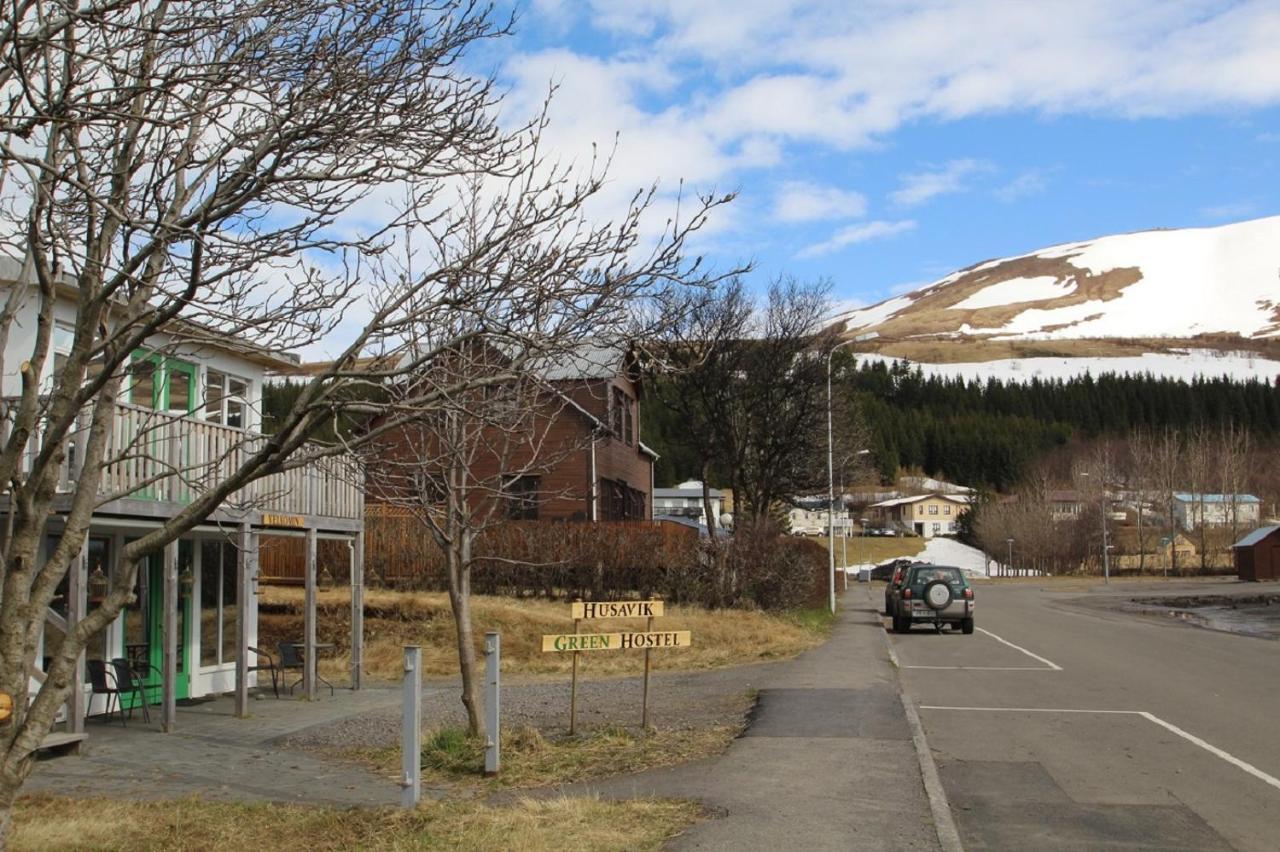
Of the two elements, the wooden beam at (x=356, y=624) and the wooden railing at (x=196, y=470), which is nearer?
the wooden railing at (x=196, y=470)

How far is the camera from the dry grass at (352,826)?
754cm

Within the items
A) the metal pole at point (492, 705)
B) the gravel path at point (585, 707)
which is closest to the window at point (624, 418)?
the gravel path at point (585, 707)

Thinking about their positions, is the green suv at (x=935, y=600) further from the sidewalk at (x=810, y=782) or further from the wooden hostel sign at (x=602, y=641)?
the wooden hostel sign at (x=602, y=641)

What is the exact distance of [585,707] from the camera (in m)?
14.9

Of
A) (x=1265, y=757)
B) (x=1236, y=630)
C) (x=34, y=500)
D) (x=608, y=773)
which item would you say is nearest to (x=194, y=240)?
(x=34, y=500)

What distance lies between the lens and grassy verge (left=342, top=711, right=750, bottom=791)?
397 inches

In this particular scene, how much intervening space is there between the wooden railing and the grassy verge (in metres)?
2.49

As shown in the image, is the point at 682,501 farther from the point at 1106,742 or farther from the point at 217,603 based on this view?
the point at 1106,742

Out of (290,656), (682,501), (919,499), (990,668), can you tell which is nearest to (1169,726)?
(990,668)

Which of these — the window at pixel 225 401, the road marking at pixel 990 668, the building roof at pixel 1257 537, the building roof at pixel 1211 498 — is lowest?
the road marking at pixel 990 668

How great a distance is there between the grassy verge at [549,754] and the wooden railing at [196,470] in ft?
8.17

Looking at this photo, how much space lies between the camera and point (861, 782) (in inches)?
373

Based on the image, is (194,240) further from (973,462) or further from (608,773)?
(973,462)

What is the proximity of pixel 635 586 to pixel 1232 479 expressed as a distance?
283ft
